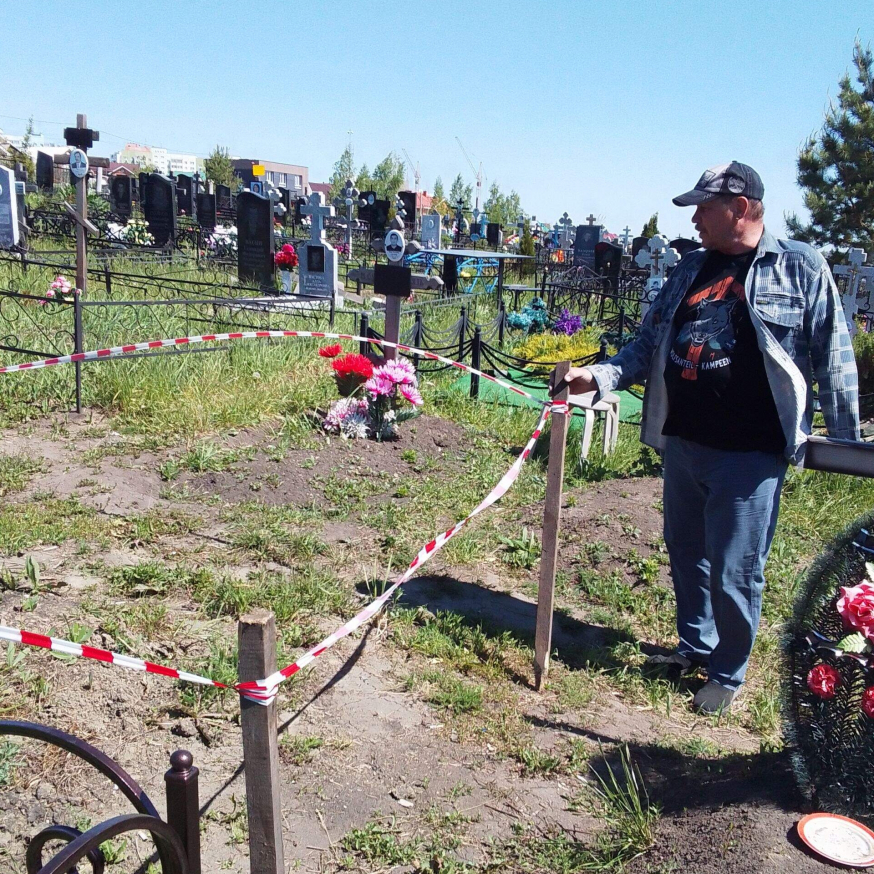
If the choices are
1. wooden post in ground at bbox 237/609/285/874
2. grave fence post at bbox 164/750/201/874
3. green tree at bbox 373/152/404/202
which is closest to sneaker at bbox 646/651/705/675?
wooden post in ground at bbox 237/609/285/874

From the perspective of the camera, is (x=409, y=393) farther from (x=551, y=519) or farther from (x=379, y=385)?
(x=551, y=519)

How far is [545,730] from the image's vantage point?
3.05 meters

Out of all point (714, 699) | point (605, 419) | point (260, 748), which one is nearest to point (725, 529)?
point (714, 699)

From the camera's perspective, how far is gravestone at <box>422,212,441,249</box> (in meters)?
20.7

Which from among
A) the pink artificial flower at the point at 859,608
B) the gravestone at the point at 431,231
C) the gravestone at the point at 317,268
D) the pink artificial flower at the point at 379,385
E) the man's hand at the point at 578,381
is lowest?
the pink artificial flower at the point at 859,608

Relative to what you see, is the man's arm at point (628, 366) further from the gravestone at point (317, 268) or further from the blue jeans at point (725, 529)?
the gravestone at point (317, 268)

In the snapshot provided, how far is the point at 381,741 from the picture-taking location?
2.94 m

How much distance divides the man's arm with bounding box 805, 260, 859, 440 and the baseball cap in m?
0.34

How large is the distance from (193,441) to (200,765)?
333 cm

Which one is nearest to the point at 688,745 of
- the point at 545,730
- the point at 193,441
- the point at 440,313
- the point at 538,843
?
the point at 545,730

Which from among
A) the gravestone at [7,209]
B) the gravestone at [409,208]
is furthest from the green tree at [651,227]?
the gravestone at [7,209]

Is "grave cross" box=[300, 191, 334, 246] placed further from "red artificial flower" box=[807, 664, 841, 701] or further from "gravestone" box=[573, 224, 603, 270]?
"red artificial flower" box=[807, 664, 841, 701]

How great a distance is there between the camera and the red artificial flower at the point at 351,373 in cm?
638

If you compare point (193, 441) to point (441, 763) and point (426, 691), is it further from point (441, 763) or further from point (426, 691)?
point (441, 763)
